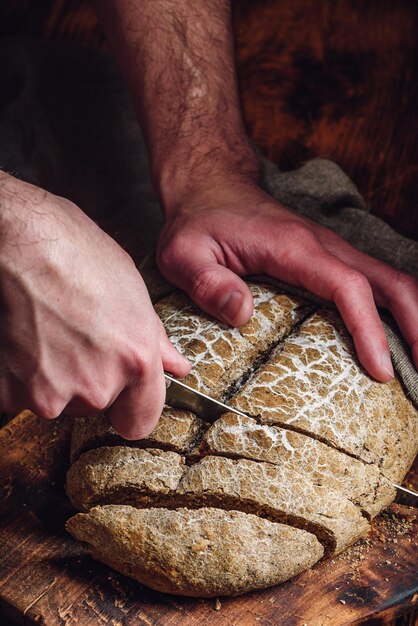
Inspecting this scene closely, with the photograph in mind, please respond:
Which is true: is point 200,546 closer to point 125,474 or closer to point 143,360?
point 125,474

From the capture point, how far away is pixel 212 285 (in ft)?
5.08

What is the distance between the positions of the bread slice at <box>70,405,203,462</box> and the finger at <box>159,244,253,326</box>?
213 mm

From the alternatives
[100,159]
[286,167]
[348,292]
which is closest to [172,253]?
[348,292]

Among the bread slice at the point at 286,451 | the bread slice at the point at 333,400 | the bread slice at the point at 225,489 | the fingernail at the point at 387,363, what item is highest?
the fingernail at the point at 387,363

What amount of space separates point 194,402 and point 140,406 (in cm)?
15

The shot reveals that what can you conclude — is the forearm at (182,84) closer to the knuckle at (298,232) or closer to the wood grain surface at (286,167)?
the knuckle at (298,232)

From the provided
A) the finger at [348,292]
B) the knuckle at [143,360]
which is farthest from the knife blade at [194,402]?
the finger at [348,292]

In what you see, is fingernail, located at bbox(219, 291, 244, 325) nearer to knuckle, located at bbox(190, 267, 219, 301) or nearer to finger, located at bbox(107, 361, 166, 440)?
knuckle, located at bbox(190, 267, 219, 301)

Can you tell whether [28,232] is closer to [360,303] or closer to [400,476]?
[360,303]

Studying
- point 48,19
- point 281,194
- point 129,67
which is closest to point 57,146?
point 129,67

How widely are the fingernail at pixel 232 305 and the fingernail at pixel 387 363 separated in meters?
0.29

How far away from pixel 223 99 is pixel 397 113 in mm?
837

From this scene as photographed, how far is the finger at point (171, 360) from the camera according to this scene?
134 centimetres

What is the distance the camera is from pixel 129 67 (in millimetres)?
2125
